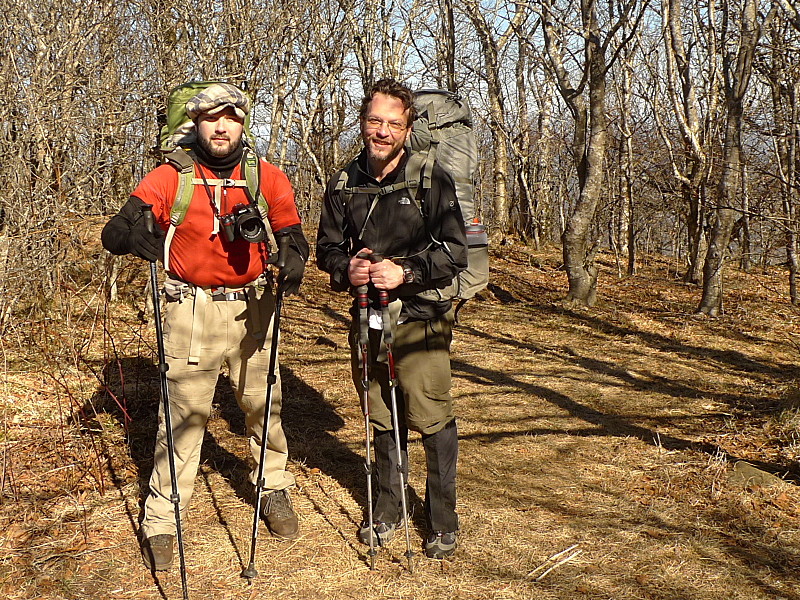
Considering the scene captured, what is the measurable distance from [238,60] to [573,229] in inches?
215

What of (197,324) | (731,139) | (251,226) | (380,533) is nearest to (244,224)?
(251,226)

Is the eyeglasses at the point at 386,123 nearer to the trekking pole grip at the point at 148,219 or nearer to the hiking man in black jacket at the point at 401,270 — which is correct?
the hiking man in black jacket at the point at 401,270

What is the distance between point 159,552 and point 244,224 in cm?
174

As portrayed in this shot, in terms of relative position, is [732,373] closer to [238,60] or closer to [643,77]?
[238,60]

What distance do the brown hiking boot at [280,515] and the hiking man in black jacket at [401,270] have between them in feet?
1.61

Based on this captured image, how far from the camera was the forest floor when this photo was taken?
141 inches

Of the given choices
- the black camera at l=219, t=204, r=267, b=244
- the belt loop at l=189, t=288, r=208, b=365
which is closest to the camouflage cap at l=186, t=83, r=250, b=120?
the black camera at l=219, t=204, r=267, b=244

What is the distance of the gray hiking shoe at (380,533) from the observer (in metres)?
3.83

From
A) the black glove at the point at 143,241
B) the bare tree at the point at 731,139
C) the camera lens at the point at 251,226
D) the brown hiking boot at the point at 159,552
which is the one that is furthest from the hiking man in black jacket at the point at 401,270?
the bare tree at the point at 731,139

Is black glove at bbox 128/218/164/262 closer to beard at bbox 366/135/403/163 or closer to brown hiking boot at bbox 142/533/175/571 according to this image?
beard at bbox 366/135/403/163

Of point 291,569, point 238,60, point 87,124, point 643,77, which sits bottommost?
point 291,569

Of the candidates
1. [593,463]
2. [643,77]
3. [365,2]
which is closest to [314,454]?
[593,463]

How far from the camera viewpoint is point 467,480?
4.80 meters

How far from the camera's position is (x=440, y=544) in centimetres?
373
